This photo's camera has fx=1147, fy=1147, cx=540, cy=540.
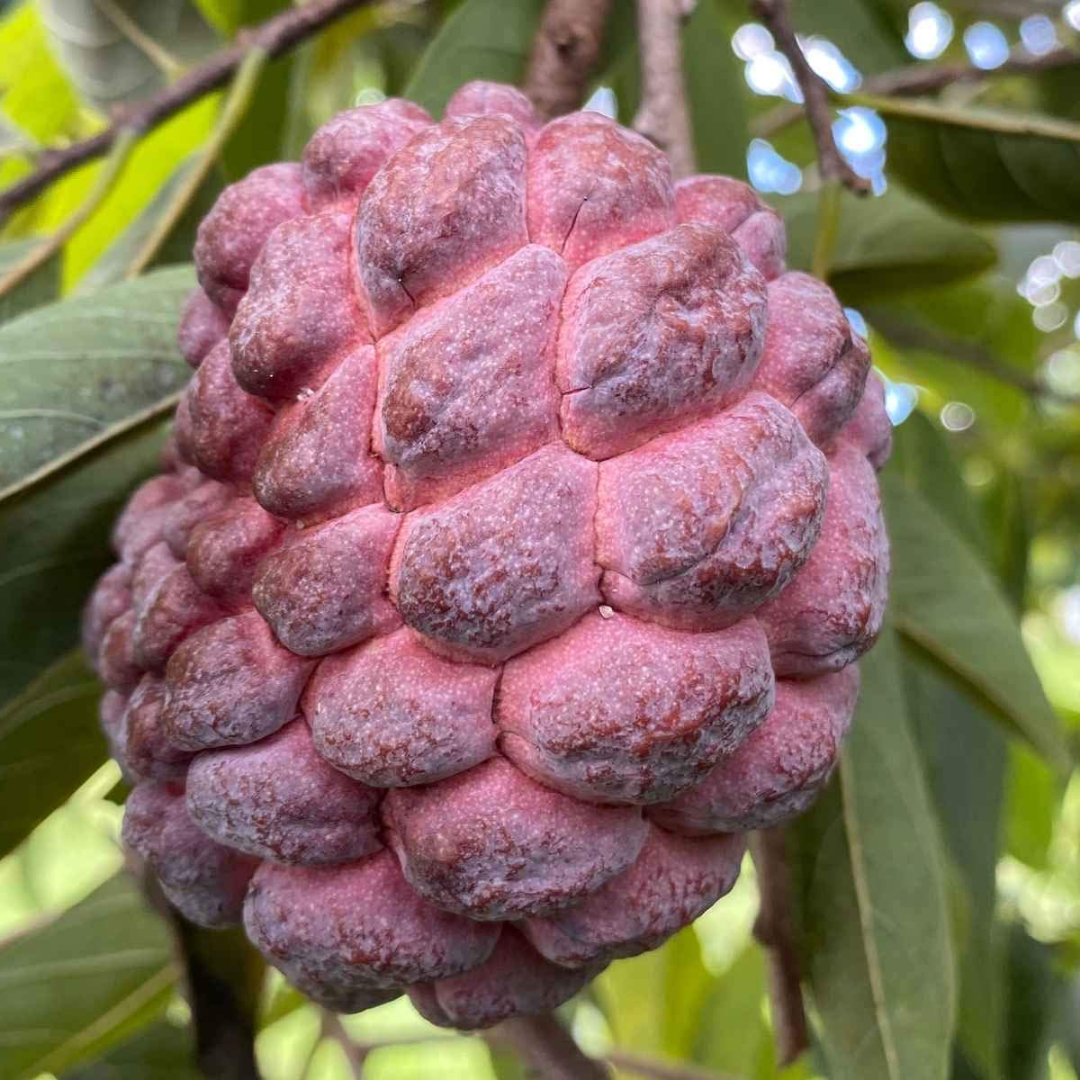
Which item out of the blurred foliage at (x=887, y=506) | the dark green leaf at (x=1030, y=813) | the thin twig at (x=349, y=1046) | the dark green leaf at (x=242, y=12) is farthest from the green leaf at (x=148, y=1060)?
the dark green leaf at (x=1030, y=813)

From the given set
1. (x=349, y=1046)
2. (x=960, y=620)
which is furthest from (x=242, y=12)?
(x=349, y=1046)

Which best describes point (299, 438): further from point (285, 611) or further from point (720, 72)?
point (720, 72)

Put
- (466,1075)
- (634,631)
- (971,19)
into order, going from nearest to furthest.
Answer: (634,631) < (971,19) < (466,1075)

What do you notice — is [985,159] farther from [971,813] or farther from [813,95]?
[971,813]

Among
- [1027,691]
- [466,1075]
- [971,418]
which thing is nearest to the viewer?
[1027,691]

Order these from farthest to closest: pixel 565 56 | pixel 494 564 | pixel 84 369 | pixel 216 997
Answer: pixel 565 56, pixel 216 997, pixel 84 369, pixel 494 564

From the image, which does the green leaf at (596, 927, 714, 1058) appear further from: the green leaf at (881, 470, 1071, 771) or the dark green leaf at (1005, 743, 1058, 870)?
the dark green leaf at (1005, 743, 1058, 870)

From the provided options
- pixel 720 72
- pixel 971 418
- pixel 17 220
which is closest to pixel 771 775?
pixel 720 72

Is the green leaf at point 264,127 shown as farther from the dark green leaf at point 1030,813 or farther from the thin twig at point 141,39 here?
the dark green leaf at point 1030,813
